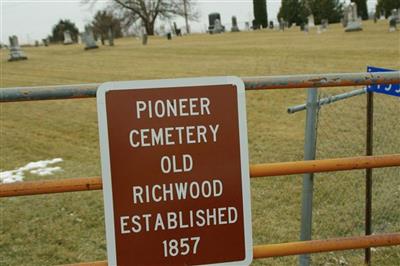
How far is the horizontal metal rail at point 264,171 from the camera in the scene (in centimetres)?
213

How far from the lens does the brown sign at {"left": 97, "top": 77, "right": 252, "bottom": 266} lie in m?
2.09

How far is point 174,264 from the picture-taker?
7.08 feet

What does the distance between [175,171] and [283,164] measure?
21.9 inches

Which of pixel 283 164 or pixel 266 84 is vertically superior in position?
pixel 266 84

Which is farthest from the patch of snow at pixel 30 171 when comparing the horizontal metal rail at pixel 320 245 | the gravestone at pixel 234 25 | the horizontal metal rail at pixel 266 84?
the gravestone at pixel 234 25

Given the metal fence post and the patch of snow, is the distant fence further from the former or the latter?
the patch of snow

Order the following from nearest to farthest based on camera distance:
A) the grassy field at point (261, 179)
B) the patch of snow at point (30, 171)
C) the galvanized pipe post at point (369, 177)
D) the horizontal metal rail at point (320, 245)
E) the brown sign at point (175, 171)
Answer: the brown sign at point (175, 171)
the horizontal metal rail at point (320, 245)
the galvanized pipe post at point (369, 177)
the grassy field at point (261, 179)
the patch of snow at point (30, 171)

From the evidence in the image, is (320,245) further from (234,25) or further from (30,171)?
(234,25)

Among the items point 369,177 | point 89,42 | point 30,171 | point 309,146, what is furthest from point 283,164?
point 89,42

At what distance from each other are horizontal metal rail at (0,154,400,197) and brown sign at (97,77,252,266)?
122mm

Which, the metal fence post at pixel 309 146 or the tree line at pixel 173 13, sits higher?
the tree line at pixel 173 13

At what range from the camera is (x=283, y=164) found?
2.34m

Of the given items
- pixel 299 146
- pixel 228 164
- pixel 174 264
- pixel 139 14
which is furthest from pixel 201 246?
pixel 139 14

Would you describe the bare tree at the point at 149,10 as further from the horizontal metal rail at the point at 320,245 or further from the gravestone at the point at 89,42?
the horizontal metal rail at the point at 320,245
